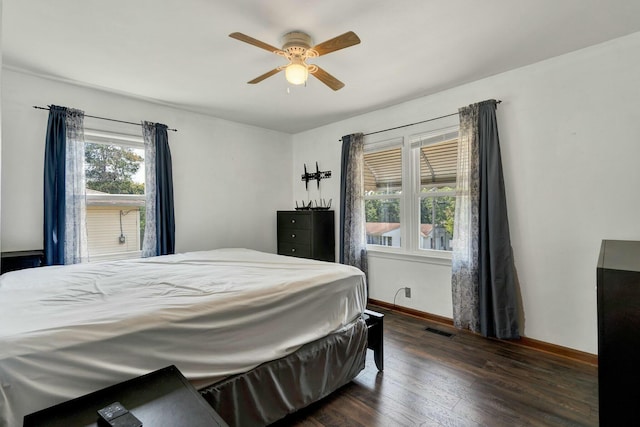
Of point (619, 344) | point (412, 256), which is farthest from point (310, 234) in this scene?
point (619, 344)

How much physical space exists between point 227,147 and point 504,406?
13.1ft

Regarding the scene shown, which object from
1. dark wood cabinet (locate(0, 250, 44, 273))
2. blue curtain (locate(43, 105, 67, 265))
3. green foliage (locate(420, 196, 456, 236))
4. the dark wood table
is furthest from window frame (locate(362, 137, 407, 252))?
dark wood cabinet (locate(0, 250, 44, 273))

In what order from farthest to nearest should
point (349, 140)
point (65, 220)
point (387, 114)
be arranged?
point (349, 140)
point (387, 114)
point (65, 220)

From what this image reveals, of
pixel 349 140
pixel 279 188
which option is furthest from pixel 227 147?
pixel 349 140

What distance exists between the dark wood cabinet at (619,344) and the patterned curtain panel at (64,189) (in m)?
3.85

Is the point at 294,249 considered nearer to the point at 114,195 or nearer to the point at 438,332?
the point at 438,332

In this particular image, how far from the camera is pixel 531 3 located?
180 centimetres

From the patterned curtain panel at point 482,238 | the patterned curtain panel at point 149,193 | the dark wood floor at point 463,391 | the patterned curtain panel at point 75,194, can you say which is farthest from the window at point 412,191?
the patterned curtain panel at point 75,194

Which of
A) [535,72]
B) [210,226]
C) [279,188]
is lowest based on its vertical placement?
[210,226]

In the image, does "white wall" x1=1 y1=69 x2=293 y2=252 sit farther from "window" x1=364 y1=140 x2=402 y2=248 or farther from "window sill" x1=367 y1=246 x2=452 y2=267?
"window sill" x1=367 y1=246 x2=452 y2=267

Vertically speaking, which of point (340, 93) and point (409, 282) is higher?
point (340, 93)

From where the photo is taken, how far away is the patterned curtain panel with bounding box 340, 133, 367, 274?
3837mm

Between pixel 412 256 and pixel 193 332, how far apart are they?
2.71 metres

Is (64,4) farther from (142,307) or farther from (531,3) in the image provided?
(531,3)
